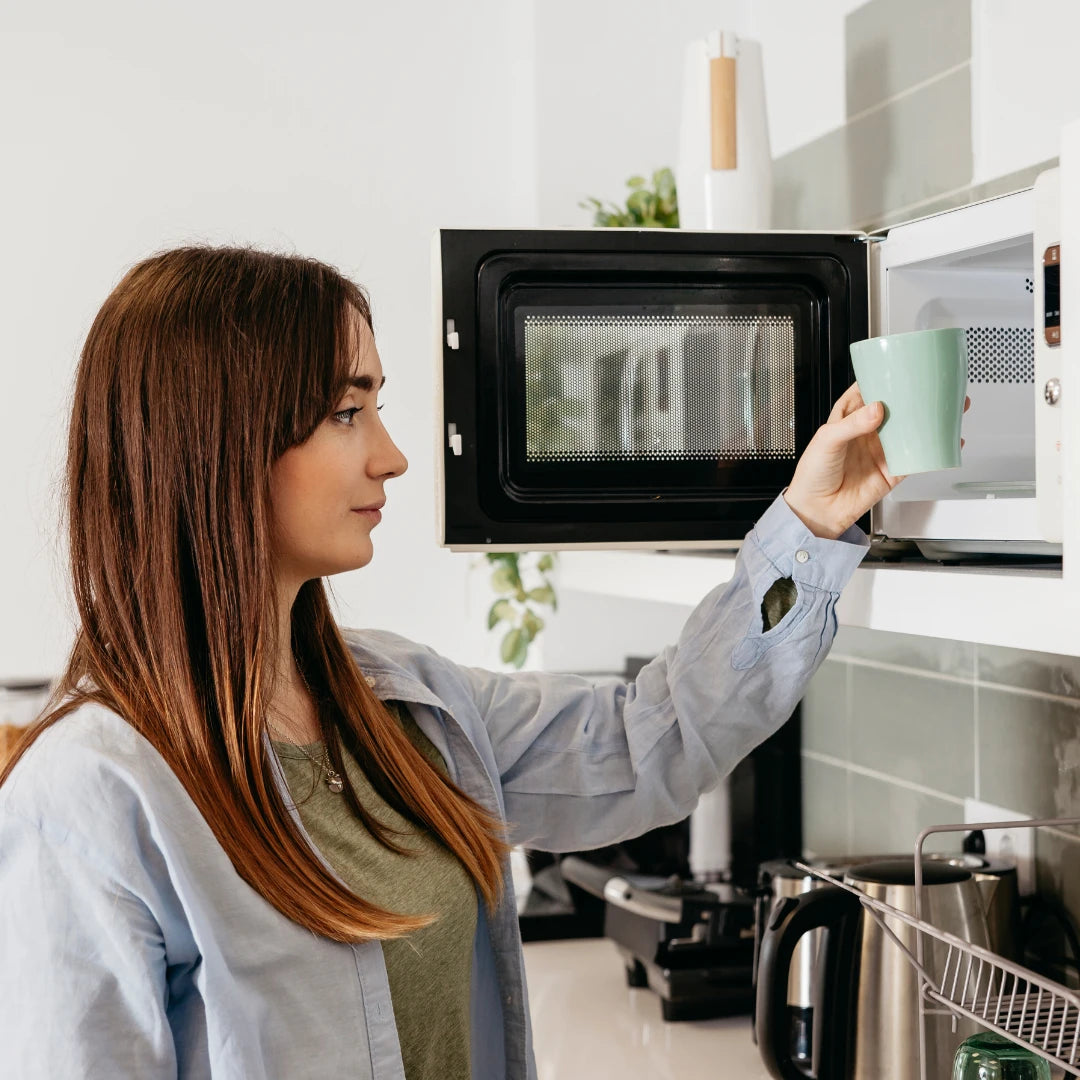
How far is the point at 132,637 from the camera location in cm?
88

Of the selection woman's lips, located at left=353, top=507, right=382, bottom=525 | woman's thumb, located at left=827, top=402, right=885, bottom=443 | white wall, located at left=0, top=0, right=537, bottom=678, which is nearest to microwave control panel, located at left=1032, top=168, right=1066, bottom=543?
woman's thumb, located at left=827, top=402, right=885, bottom=443

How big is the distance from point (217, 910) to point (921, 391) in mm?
563

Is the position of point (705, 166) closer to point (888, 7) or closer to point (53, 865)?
Result: point (888, 7)

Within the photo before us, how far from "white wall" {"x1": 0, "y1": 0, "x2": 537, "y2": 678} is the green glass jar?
1.38 meters

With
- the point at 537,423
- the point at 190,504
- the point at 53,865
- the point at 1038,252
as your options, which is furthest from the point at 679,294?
the point at 53,865

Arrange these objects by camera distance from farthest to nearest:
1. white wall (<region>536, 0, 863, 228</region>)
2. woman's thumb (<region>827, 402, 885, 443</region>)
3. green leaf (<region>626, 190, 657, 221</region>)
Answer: white wall (<region>536, 0, 863, 228</region>)
green leaf (<region>626, 190, 657, 221</region>)
woman's thumb (<region>827, 402, 885, 443</region>)

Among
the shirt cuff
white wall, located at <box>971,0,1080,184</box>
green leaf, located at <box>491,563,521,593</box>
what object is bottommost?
green leaf, located at <box>491,563,521,593</box>

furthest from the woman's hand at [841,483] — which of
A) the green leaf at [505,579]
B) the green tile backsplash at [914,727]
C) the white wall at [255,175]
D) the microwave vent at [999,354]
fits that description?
the white wall at [255,175]

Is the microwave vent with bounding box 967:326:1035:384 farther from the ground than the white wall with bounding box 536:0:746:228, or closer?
closer

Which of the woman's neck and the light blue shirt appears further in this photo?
the woman's neck

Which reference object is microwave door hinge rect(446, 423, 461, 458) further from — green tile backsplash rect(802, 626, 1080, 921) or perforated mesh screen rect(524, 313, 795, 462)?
green tile backsplash rect(802, 626, 1080, 921)

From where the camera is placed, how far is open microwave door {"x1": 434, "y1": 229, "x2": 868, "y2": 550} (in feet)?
3.34

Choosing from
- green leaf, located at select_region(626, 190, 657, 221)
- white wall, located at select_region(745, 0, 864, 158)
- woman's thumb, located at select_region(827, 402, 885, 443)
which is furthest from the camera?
green leaf, located at select_region(626, 190, 657, 221)

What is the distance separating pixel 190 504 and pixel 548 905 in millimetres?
1120
